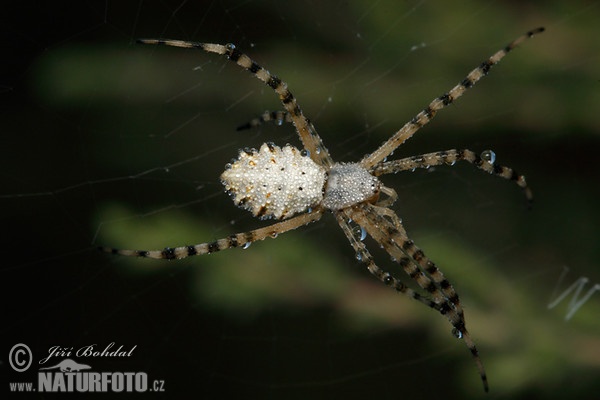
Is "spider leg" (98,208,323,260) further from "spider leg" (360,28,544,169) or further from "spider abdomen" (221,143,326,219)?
"spider leg" (360,28,544,169)

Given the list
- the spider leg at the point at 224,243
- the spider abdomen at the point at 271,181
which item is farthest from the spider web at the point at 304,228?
the spider abdomen at the point at 271,181

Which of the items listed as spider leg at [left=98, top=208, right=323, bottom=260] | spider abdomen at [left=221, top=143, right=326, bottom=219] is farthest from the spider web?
spider abdomen at [left=221, top=143, right=326, bottom=219]

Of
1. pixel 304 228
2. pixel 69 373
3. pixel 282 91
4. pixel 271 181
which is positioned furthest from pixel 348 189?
pixel 69 373

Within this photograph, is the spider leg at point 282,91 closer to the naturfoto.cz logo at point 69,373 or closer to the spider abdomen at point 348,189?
the spider abdomen at point 348,189

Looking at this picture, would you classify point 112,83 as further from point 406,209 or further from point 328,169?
point 406,209

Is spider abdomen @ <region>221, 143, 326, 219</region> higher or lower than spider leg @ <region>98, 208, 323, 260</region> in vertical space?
higher

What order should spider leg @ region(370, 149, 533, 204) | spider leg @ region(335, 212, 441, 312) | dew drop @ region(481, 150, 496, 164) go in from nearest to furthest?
spider leg @ region(335, 212, 441, 312), dew drop @ region(481, 150, 496, 164), spider leg @ region(370, 149, 533, 204)

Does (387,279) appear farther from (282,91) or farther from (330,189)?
(282,91)

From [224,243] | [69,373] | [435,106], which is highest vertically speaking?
[435,106]
